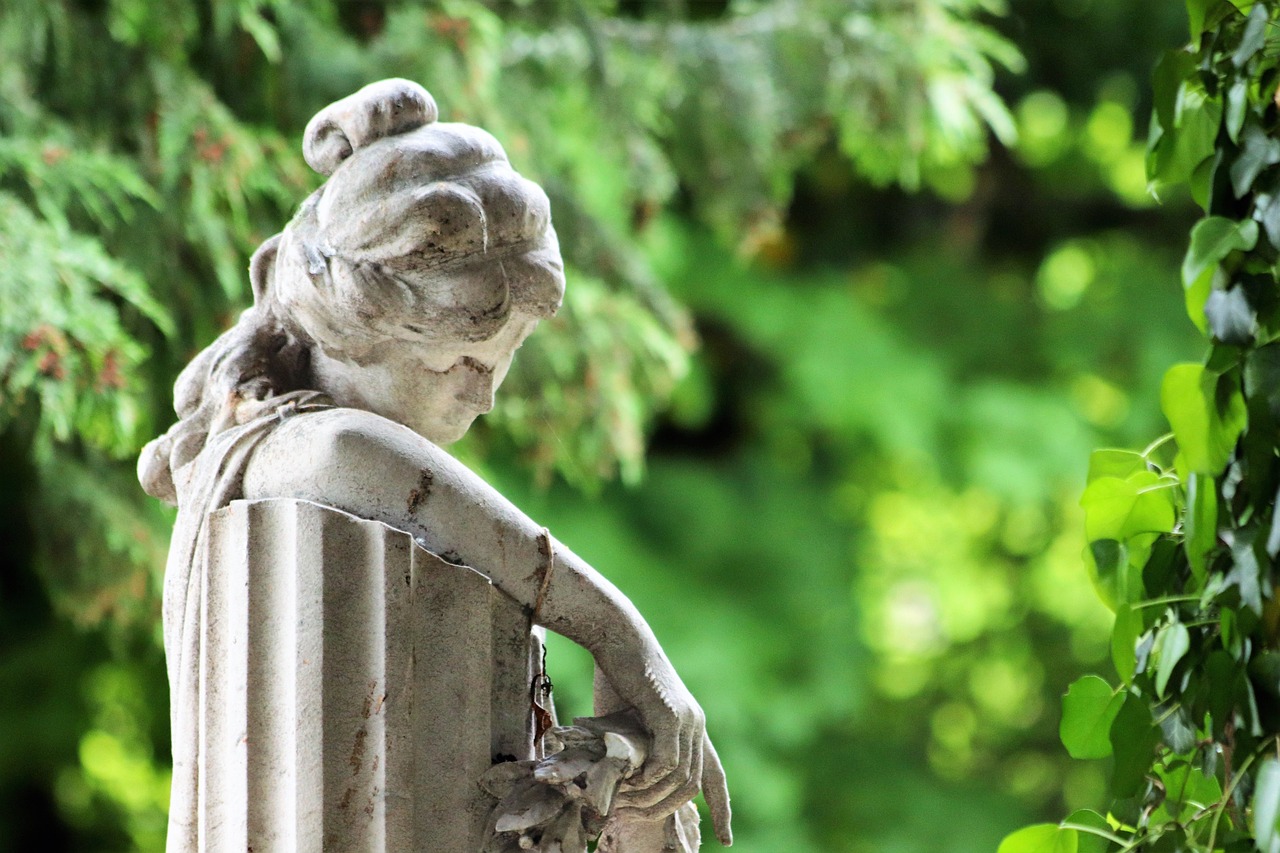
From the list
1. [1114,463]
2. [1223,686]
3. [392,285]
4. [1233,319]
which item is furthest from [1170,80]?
[392,285]

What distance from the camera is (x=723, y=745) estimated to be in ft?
19.1

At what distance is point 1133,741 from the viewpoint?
1.99 metres

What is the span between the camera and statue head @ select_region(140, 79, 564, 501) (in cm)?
203

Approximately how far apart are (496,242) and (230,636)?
1.75 ft

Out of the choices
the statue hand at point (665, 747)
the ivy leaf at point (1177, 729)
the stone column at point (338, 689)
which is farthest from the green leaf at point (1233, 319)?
the stone column at point (338, 689)

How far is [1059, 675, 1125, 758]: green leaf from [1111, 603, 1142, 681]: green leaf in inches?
1.2

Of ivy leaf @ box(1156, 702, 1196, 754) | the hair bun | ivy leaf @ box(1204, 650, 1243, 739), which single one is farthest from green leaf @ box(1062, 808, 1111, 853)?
the hair bun

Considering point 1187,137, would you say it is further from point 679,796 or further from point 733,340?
point 733,340

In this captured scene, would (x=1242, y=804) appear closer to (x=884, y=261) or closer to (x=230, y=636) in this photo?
(x=230, y=636)

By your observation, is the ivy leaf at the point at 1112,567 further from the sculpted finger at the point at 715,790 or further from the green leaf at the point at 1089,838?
the sculpted finger at the point at 715,790

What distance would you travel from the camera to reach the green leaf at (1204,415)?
1886 millimetres

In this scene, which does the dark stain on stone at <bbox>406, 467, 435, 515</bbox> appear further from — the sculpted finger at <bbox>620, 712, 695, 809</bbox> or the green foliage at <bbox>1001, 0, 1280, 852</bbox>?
the green foliage at <bbox>1001, 0, 1280, 852</bbox>

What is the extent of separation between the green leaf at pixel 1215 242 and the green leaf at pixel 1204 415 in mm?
104

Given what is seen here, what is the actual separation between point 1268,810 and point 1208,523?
0.37 metres
